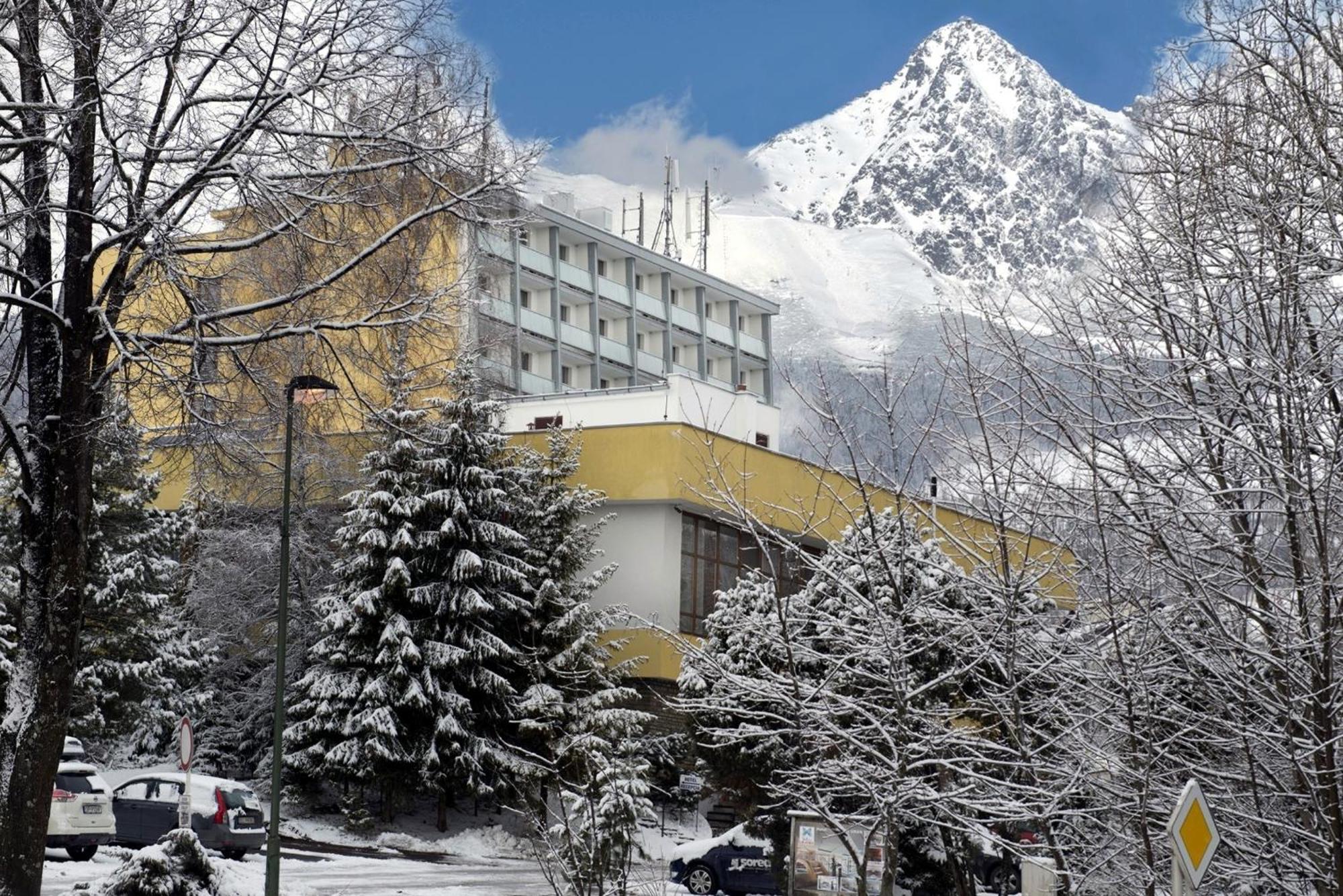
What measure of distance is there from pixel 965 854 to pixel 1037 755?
2.83 feet

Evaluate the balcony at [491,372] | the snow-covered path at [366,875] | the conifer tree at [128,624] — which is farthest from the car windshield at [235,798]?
the balcony at [491,372]

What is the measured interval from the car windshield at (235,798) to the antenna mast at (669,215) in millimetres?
62654

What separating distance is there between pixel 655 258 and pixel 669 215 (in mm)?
6288

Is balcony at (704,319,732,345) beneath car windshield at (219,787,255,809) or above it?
above

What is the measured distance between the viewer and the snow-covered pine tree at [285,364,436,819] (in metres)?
36.2

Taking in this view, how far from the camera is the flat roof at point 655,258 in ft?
267

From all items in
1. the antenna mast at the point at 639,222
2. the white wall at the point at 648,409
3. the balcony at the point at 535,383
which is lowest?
the white wall at the point at 648,409

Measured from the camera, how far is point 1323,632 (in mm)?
9227

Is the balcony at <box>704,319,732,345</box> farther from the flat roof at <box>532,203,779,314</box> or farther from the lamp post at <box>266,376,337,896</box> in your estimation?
the lamp post at <box>266,376,337,896</box>

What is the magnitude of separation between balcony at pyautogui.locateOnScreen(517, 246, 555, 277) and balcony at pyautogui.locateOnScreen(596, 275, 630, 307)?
13.2 ft

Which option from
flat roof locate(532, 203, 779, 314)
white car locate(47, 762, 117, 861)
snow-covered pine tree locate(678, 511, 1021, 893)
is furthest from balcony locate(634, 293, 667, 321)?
snow-covered pine tree locate(678, 511, 1021, 893)

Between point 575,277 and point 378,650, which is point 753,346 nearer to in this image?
point 575,277

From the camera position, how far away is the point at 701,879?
30.2 metres

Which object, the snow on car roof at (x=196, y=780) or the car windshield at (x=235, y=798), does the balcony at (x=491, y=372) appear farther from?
the car windshield at (x=235, y=798)
